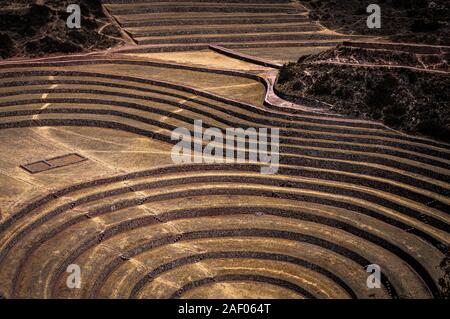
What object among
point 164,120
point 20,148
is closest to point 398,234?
point 164,120

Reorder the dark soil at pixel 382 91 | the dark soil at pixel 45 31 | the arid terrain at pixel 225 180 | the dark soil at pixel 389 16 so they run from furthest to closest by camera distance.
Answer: the dark soil at pixel 389 16 < the dark soil at pixel 45 31 < the dark soil at pixel 382 91 < the arid terrain at pixel 225 180

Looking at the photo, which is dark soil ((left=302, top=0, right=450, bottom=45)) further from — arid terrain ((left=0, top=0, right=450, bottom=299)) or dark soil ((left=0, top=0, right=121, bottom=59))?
dark soil ((left=0, top=0, right=121, bottom=59))

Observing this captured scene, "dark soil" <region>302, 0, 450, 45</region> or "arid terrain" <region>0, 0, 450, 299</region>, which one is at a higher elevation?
"dark soil" <region>302, 0, 450, 45</region>

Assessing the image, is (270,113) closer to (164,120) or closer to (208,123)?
(208,123)

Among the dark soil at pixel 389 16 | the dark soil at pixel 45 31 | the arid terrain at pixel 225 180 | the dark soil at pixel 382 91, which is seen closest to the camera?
the arid terrain at pixel 225 180

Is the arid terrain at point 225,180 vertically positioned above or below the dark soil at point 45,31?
below

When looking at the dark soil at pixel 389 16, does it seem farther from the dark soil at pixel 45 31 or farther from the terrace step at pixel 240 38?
the dark soil at pixel 45 31

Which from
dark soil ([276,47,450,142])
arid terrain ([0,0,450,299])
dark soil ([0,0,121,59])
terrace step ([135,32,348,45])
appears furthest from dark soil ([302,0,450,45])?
dark soil ([0,0,121,59])

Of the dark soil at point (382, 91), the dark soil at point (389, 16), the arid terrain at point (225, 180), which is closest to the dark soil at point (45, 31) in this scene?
the arid terrain at point (225, 180)
